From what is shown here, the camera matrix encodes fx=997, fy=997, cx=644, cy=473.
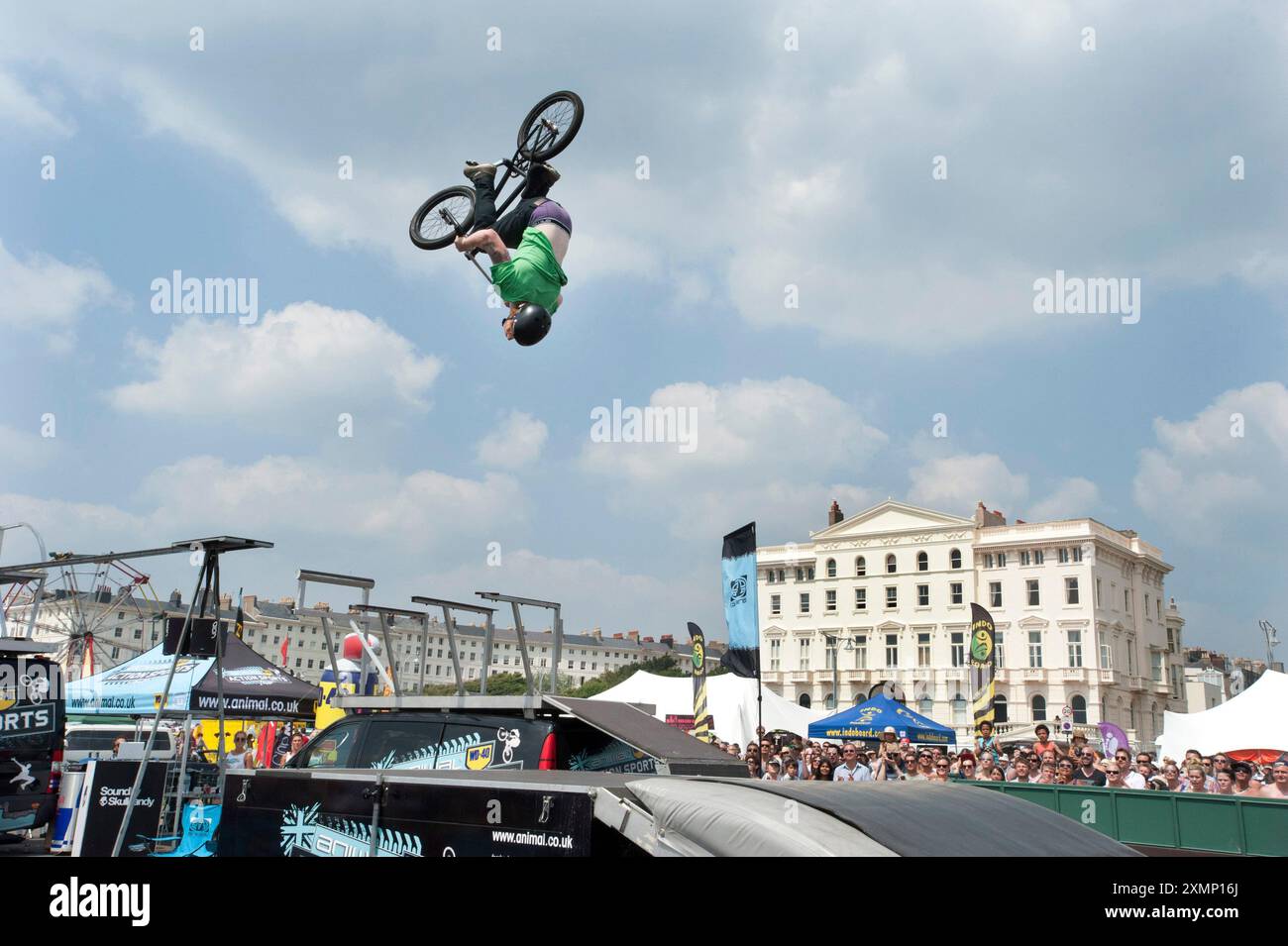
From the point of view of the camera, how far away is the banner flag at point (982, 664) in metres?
28.3

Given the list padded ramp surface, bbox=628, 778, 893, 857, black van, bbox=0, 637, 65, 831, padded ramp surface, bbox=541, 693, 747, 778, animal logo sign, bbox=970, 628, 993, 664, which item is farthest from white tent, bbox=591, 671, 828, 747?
padded ramp surface, bbox=628, 778, 893, 857

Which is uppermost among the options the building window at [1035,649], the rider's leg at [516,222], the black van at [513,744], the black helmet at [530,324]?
the rider's leg at [516,222]

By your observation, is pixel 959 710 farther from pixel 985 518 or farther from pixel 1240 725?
pixel 1240 725

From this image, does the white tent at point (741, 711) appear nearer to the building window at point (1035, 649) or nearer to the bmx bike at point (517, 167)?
the bmx bike at point (517, 167)

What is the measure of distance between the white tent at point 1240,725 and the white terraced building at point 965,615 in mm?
47627

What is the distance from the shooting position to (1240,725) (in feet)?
65.3

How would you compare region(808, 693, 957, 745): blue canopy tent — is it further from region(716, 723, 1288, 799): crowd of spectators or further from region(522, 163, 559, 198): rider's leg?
region(522, 163, 559, 198): rider's leg

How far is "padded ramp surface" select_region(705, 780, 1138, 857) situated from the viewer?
3.53 m

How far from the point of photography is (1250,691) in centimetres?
2022

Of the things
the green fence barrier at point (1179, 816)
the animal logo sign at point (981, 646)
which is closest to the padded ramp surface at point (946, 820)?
the green fence barrier at point (1179, 816)

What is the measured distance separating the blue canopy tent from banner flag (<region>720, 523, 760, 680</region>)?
29.7 ft
